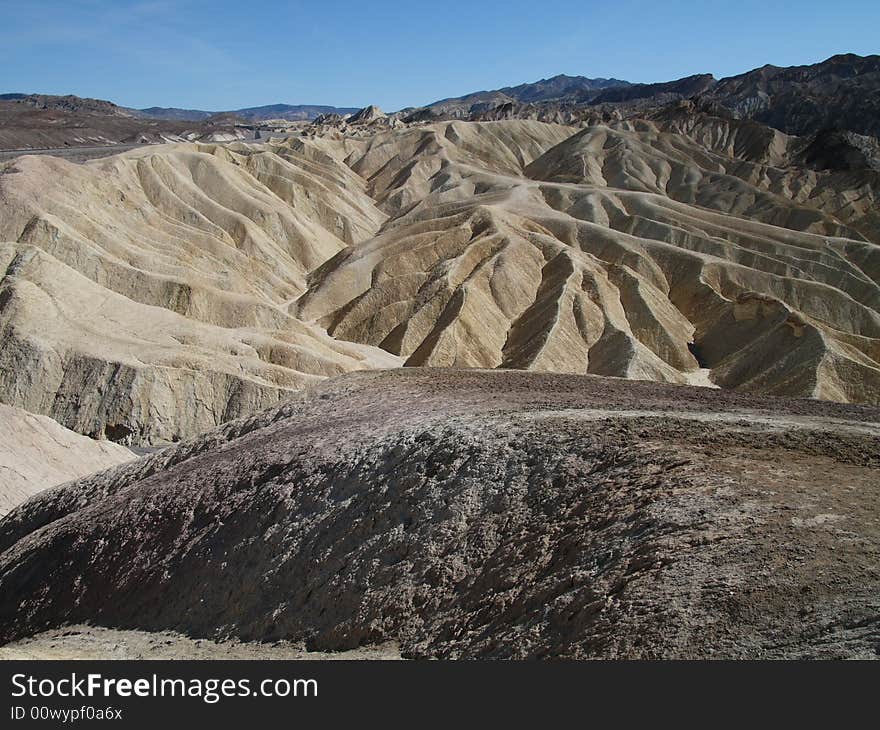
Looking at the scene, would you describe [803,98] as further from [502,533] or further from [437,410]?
[502,533]

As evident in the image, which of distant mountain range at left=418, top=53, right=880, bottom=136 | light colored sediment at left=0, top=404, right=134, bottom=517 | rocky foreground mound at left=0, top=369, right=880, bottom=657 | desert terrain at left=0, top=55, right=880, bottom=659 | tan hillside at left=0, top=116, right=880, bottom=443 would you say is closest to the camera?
rocky foreground mound at left=0, top=369, right=880, bottom=657

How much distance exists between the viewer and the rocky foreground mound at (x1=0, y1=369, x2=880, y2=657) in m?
8.42

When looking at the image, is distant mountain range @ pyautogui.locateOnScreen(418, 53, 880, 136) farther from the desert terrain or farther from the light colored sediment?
the light colored sediment

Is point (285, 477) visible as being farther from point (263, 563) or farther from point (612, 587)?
point (612, 587)

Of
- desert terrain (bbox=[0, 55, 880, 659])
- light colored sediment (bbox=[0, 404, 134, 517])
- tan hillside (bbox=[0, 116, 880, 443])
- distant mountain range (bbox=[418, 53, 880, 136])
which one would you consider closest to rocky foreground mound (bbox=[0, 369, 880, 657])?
desert terrain (bbox=[0, 55, 880, 659])

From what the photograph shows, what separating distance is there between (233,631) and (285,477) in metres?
3.15

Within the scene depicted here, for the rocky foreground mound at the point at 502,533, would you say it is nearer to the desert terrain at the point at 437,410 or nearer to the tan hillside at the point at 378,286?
the desert terrain at the point at 437,410

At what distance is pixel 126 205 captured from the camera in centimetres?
5719

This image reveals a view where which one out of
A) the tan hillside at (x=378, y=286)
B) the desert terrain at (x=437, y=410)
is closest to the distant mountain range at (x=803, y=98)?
the desert terrain at (x=437, y=410)

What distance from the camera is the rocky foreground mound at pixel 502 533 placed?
8.42m

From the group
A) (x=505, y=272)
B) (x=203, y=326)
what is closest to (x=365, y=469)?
(x=203, y=326)

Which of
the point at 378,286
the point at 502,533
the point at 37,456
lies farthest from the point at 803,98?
the point at 502,533

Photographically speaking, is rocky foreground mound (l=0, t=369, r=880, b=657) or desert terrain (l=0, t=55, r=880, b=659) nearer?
rocky foreground mound (l=0, t=369, r=880, b=657)

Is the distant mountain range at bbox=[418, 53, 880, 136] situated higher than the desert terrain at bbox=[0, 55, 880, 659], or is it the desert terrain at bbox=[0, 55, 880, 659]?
the distant mountain range at bbox=[418, 53, 880, 136]
